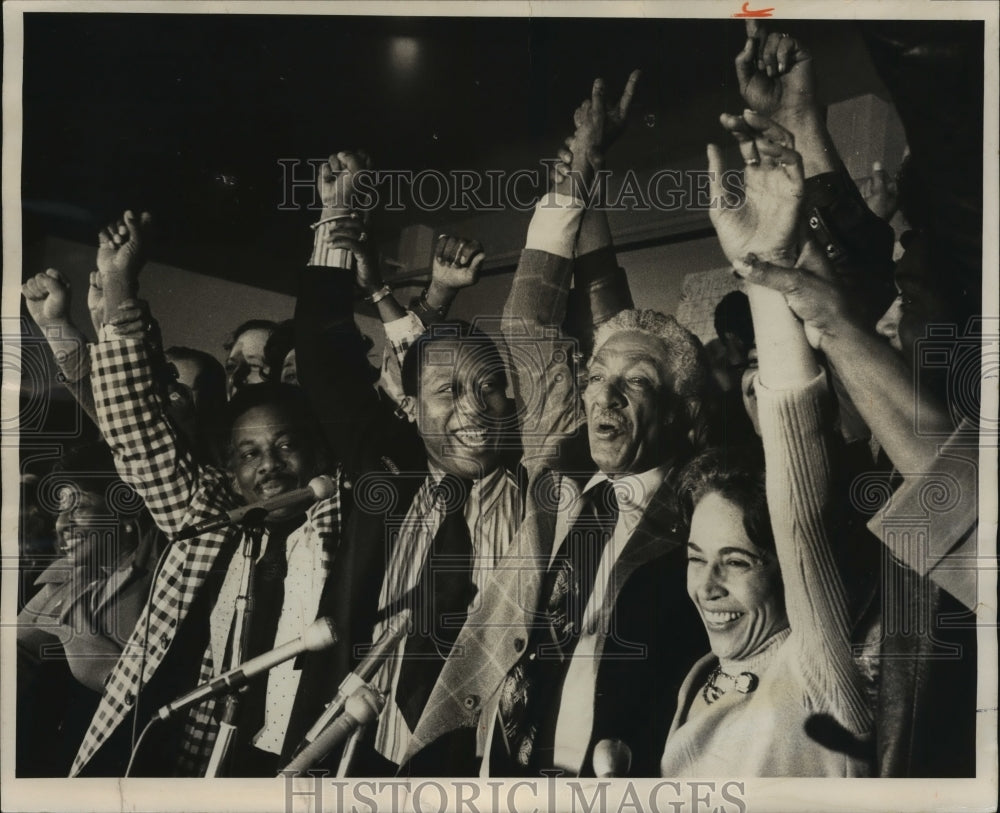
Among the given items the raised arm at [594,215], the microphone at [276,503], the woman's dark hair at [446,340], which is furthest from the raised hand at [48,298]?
the raised arm at [594,215]

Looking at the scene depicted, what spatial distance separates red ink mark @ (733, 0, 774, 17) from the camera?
9.20 ft

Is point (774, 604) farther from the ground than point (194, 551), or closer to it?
closer to it

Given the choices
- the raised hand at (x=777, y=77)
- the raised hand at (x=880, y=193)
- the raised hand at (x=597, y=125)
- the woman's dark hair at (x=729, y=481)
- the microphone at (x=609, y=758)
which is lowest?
the microphone at (x=609, y=758)

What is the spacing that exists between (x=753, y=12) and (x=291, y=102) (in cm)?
150

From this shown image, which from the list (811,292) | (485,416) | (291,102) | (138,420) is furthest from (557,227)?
(138,420)

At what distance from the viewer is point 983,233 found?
284 centimetres

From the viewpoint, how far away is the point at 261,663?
2.72 m

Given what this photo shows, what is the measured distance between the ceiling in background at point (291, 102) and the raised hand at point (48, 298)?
0.06 meters

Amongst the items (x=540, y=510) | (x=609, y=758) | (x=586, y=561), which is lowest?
(x=609, y=758)

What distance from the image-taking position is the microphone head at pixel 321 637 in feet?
8.93

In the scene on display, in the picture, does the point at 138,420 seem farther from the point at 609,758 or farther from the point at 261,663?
the point at 609,758

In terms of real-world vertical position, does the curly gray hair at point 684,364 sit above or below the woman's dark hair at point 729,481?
above

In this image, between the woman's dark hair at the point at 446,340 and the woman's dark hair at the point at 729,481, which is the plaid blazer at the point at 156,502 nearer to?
the woman's dark hair at the point at 446,340

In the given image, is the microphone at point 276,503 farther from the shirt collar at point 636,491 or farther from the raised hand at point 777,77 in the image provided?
the raised hand at point 777,77
